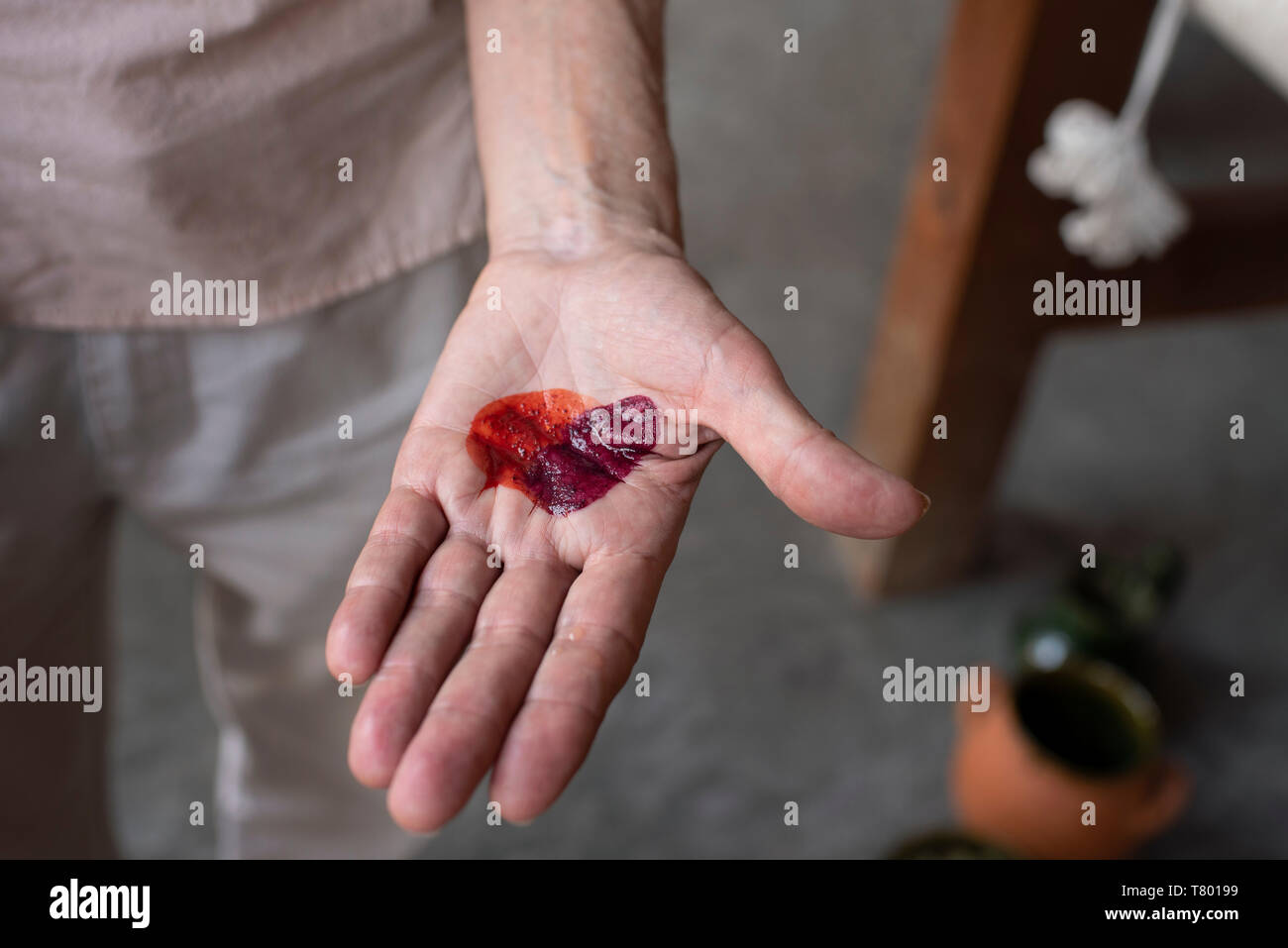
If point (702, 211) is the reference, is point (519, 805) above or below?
below

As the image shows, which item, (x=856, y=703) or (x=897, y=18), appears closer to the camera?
(x=856, y=703)

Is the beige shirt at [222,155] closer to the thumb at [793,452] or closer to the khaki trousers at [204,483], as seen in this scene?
the khaki trousers at [204,483]

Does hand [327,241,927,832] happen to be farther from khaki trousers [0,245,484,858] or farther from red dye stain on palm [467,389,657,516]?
khaki trousers [0,245,484,858]

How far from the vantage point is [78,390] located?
0.86m

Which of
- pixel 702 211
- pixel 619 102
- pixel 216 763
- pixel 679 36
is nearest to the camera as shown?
pixel 619 102

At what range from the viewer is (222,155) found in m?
0.78

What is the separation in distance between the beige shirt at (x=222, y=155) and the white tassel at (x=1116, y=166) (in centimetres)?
67

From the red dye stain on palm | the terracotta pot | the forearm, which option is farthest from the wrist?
the terracotta pot

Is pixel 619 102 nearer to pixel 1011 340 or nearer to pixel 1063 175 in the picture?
pixel 1063 175

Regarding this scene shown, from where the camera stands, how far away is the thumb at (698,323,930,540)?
620 millimetres

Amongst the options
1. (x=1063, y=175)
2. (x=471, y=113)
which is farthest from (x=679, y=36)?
(x=471, y=113)

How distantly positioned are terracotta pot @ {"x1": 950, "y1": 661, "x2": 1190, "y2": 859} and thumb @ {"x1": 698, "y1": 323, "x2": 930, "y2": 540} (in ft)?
2.95

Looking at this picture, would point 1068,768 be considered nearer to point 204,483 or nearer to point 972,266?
point 972,266

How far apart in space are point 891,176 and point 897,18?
25.7 inches
